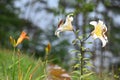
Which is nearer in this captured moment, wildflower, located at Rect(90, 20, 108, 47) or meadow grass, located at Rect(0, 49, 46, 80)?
wildflower, located at Rect(90, 20, 108, 47)

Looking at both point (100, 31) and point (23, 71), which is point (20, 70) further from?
point (23, 71)

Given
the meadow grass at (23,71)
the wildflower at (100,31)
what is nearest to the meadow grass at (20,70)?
the meadow grass at (23,71)

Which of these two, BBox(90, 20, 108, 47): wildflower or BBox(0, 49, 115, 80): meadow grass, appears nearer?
BBox(90, 20, 108, 47): wildflower

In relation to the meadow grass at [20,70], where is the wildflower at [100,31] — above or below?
above

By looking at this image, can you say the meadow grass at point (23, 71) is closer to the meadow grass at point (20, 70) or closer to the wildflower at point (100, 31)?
the meadow grass at point (20, 70)

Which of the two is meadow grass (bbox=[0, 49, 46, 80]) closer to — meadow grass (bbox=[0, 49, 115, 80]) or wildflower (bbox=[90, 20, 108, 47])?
meadow grass (bbox=[0, 49, 115, 80])

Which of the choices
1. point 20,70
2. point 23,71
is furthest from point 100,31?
point 23,71

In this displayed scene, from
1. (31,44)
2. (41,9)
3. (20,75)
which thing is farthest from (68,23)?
(41,9)

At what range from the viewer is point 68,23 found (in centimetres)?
360

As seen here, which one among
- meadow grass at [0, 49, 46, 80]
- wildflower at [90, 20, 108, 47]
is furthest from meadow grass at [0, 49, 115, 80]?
wildflower at [90, 20, 108, 47]

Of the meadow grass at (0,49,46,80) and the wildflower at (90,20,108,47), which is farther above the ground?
the wildflower at (90,20,108,47)

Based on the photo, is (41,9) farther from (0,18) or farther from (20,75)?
(20,75)

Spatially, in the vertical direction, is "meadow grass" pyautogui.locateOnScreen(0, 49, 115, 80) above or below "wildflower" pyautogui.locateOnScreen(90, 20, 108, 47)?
below

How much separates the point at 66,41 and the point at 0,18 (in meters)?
4.34
